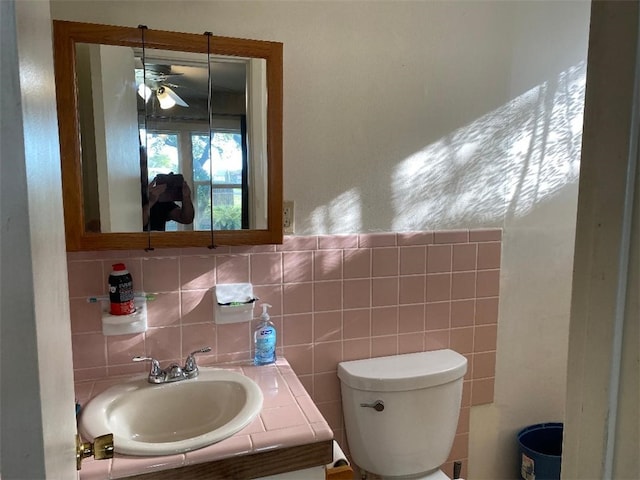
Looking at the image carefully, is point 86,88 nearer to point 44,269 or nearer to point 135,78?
point 135,78

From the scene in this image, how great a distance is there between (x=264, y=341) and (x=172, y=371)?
0.29 m

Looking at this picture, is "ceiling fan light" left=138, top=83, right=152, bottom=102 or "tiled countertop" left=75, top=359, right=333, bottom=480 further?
"ceiling fan light" left=138, top=83, right=152, bottom=102

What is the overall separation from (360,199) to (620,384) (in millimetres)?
1190

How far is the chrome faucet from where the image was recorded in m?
1.32

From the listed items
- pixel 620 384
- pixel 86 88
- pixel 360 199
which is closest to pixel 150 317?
pixel 86 88

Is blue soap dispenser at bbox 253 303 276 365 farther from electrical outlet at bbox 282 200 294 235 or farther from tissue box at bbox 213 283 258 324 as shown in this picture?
electrical outlet at bbox 282 200 294 235

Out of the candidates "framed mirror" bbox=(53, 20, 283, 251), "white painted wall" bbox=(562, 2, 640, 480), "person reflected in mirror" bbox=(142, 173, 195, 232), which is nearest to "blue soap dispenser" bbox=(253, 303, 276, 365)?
"framed mirror" bbox=(53, 20, 283, 251)

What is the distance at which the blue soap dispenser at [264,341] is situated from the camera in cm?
146

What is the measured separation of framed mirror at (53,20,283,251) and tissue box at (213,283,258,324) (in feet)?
0.51

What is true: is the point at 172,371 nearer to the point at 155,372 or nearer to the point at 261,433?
the point at 155,372

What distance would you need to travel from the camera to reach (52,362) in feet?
1.54

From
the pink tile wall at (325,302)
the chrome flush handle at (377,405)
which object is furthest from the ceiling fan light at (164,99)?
the chrome flush handle at (377,405)

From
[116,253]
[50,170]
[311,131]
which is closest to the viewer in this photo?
[50,170]

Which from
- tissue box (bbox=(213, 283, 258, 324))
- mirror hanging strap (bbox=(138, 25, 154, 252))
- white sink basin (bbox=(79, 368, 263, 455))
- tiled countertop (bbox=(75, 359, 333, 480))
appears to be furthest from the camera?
tissue box (bbox=(213, 283, 258, 324))
